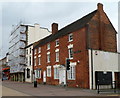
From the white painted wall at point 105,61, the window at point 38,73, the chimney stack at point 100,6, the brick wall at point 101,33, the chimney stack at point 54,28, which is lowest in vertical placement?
the window at point 38,73

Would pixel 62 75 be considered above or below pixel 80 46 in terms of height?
below

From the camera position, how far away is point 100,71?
2461 centimetres

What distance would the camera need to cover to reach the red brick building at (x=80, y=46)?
25.4 meters

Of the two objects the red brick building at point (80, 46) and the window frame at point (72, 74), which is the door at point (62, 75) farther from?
the window frame at point (72, 74)

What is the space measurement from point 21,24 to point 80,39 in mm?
30471

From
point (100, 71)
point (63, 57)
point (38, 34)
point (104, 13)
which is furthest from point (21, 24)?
point (100, 71)

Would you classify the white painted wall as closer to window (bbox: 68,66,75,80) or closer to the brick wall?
the brick wall

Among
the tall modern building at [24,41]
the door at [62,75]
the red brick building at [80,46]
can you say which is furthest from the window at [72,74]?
the tall modern building at [24,41]

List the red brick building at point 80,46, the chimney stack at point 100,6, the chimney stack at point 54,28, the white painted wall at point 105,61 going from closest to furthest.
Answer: the white painted wall at point 105,61 < the red brick building at point 80,46 < the chimney stack at point 100,6 < the chimney stack at point 54,28

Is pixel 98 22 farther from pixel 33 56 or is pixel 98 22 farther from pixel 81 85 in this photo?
pixel 33 56

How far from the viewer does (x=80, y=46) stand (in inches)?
1036

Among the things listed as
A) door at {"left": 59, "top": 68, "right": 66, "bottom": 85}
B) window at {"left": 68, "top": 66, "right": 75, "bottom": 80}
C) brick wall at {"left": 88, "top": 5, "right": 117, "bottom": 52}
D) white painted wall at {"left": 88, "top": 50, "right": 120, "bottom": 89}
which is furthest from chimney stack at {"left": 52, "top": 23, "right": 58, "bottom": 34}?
white painted wall at {"left": 88, "top": 50, "right": 120, "bottom": 89}

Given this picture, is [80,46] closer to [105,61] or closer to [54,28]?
[105,61]

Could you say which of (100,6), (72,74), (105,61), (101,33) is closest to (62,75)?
(72,74)
